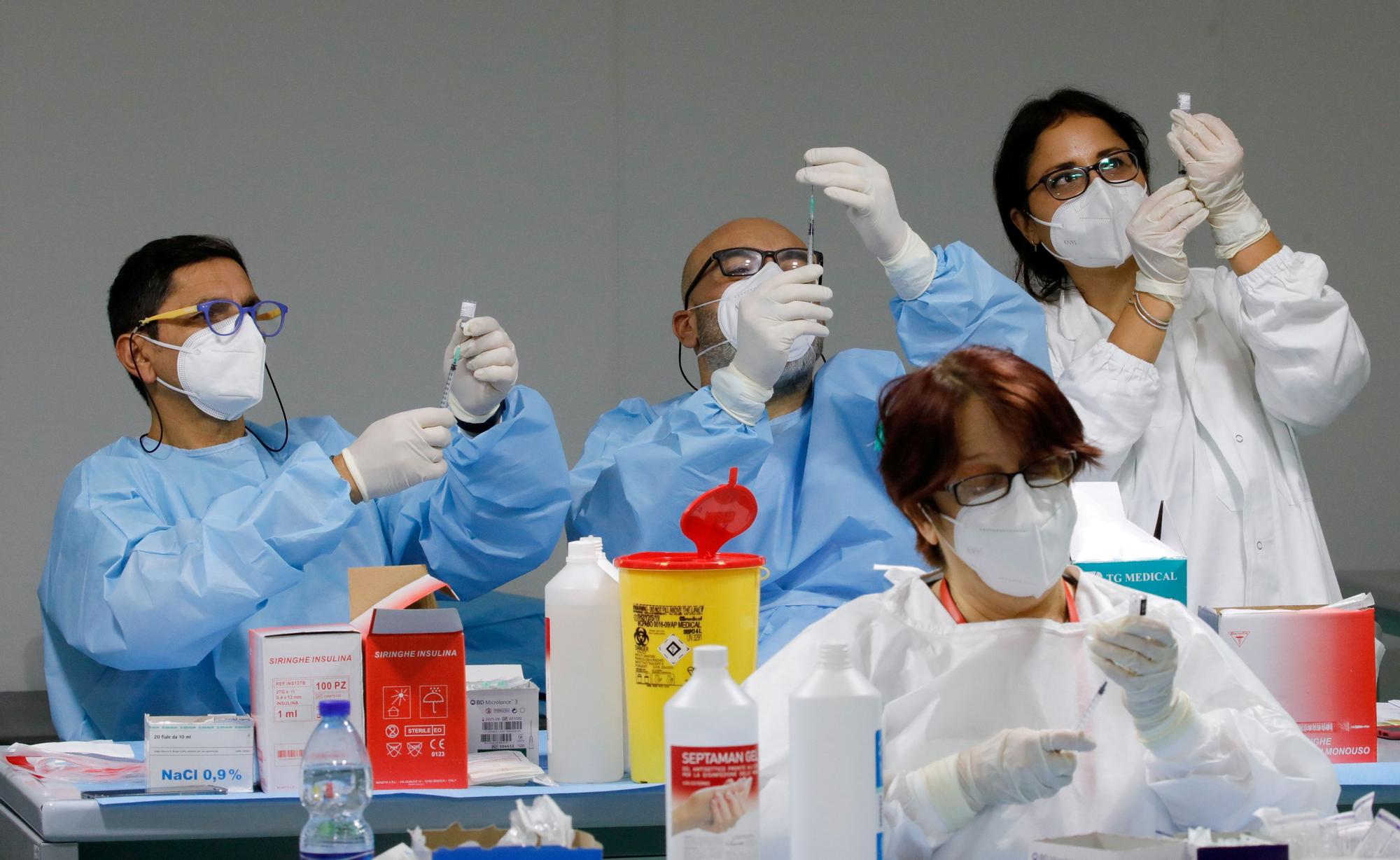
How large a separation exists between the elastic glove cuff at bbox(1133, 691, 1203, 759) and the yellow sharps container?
0.50 metres

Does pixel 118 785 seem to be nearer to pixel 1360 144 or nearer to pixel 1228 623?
pixel 1228 623

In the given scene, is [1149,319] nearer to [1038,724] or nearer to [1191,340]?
[1191,340]

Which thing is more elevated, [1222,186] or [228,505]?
[1222,186]

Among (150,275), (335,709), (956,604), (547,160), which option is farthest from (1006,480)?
(547,160)

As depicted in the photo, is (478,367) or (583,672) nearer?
(583,672)

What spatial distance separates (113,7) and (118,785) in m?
2.40

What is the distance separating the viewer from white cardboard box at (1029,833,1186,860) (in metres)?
1.23

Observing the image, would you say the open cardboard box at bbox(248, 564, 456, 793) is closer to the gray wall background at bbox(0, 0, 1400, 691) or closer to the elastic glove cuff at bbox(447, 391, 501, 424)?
the elastic glove cuff at bbox(447, 391, 501, 424)

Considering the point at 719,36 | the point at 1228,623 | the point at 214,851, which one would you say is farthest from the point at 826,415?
the point at 719,36

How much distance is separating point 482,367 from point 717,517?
0.93 meters

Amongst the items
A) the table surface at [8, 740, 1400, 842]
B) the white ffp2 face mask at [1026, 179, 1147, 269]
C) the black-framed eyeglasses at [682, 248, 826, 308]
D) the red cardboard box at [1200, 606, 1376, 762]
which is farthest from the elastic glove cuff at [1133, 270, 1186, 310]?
the table surface at [8, 740, 1400, 842]

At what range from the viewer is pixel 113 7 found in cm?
346

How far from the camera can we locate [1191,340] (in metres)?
2.79

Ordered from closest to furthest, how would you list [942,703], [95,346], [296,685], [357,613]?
[942,703], [296,685], [357,613], [95,346]
